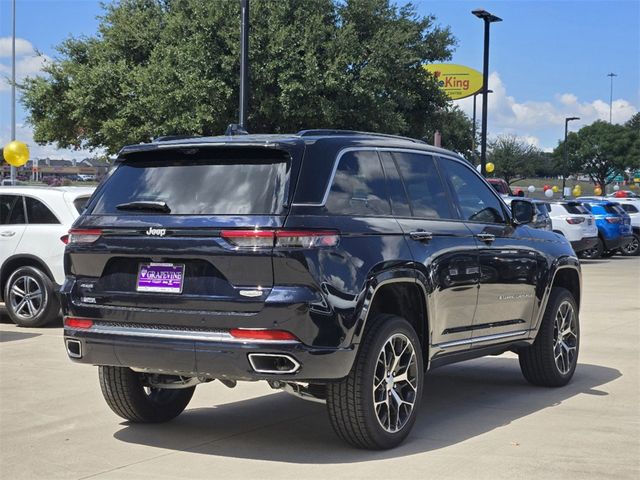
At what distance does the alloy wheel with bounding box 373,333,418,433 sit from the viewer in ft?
20.0

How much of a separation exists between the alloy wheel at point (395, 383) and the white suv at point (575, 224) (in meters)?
21.4

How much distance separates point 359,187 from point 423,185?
89cm

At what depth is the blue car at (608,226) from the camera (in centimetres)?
3053

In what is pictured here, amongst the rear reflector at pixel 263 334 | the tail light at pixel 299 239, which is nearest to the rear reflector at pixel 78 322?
the rear reflector at pixel 263 334

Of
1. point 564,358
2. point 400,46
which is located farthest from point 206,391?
point 400,46

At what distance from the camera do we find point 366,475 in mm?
5594

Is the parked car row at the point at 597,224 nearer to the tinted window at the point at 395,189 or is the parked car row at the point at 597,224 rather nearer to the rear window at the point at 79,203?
the rear window at the point at 79,203

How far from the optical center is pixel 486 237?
7.50 metres

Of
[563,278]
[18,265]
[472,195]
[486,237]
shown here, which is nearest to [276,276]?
[486,237]

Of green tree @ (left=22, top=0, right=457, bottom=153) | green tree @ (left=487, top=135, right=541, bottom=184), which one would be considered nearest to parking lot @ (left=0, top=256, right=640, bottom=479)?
green tree @ (left=22, top=0, right=457, bottom=153)

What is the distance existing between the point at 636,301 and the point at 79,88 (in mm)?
22778

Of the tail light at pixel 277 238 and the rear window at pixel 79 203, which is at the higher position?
the rear window at pixel 79 203

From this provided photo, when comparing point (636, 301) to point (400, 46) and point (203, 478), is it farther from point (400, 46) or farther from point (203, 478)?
point (400, 46)

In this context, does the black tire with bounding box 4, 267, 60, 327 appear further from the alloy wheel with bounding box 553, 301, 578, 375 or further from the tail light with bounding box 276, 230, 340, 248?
the tail light with bounding box 276, 230, 340, 248
